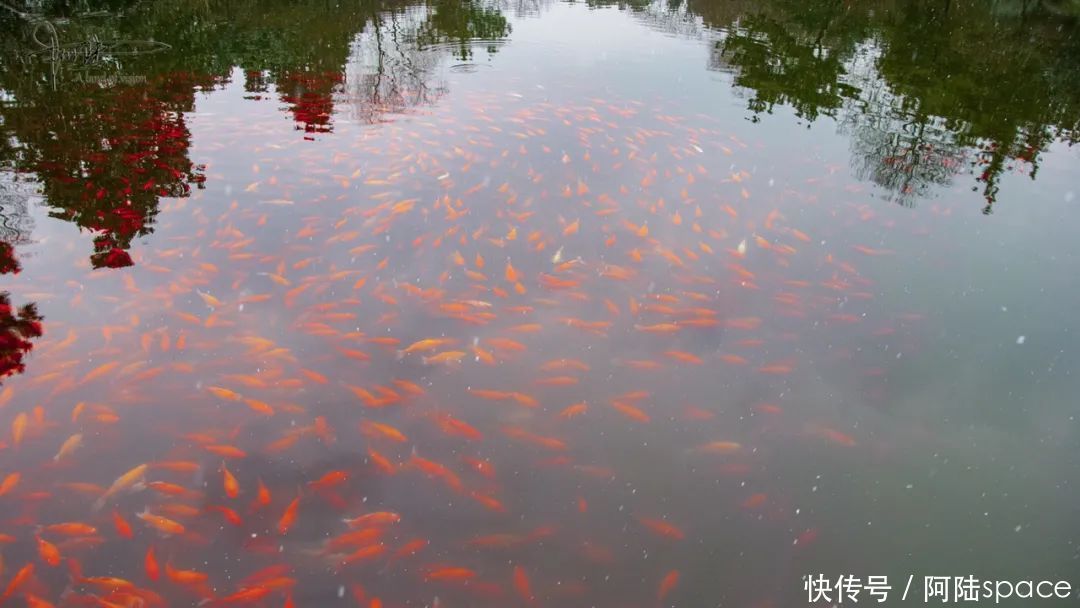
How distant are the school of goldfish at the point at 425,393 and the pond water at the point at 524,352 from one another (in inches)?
1.0

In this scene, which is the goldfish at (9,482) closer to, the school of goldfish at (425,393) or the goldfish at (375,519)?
the school of goldfish at (425,393)

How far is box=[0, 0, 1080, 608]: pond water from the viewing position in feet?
12.6

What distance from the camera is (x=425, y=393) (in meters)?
4.95

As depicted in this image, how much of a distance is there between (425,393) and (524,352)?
940 millimetres

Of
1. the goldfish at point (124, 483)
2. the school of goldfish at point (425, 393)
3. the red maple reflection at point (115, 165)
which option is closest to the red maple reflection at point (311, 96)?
the red maple reflection at point (115, 165)

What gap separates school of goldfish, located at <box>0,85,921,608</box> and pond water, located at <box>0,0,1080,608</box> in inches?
1.0

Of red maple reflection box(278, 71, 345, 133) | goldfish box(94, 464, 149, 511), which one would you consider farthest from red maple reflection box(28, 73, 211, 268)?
goldfish box(94, 464, 149, 511)

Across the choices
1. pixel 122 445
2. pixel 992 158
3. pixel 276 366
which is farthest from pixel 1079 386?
pixel 122 445

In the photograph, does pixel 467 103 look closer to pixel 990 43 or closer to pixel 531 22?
pixel 531 22

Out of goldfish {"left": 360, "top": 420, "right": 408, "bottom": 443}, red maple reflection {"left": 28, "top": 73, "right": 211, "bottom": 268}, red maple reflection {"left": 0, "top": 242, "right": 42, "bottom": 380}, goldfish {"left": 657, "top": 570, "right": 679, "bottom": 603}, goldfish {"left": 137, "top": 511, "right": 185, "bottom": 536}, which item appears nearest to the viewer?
goldfish {"left": 657, "top": 570, "right": 679, "bottom": 603}

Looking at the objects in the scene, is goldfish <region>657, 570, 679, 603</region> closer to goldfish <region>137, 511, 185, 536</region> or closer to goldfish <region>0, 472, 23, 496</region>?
goldfish <region>137, 511, 185, 536</region>

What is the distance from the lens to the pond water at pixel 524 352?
12.6 ft

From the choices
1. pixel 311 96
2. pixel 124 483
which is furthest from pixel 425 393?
pixel 311 96

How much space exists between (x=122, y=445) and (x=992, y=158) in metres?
12.0
